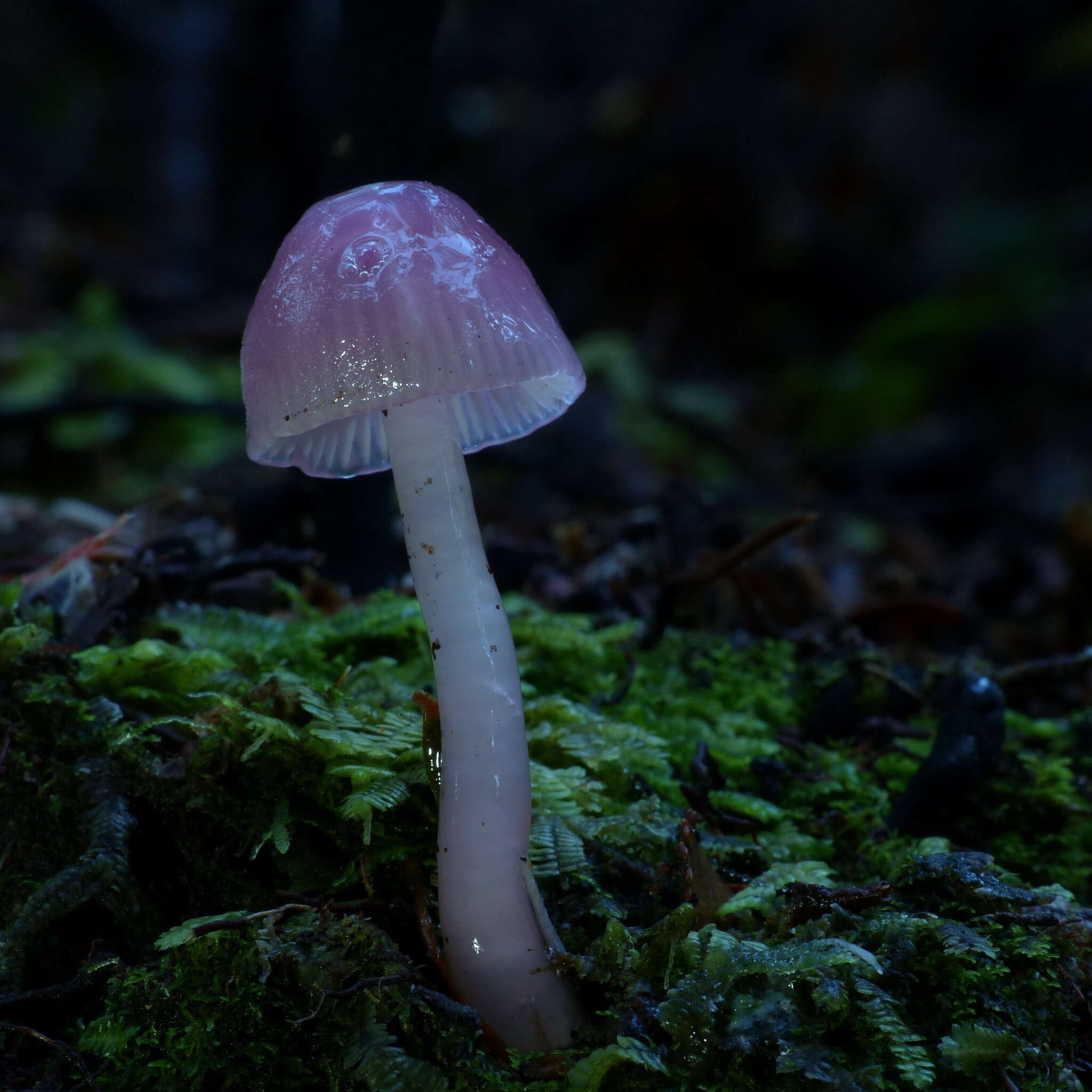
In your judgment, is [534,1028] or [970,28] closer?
[534,1028]

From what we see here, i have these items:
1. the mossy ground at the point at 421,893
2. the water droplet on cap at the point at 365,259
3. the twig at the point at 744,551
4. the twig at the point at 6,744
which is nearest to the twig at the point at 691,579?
the twig at the point at 744,551

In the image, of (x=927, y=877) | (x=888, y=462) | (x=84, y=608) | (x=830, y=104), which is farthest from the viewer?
(x=830, y=104)

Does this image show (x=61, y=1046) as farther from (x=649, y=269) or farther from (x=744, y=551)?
(x=649, y=269)

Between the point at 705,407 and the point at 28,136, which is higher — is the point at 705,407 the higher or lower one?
the lower one

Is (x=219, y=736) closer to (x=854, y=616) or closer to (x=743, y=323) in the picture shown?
(x=854, y=616)

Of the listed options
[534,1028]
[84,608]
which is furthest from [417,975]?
[84,608]

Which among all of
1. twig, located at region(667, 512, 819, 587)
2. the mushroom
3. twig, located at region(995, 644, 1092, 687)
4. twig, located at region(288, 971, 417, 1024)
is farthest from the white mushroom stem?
twig, located at region(995, 644, 1092, 687)

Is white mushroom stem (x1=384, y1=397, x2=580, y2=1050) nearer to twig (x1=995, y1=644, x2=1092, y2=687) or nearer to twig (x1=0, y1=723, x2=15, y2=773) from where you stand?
twig (x1=0, y1=723, x2=15, y2=773)
